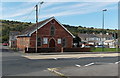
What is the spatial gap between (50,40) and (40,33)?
8.47 feet

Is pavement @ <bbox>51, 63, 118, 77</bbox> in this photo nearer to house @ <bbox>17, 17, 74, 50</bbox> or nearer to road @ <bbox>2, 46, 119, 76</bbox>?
road @ <bbox>2, 46, 119, 76</bbox>

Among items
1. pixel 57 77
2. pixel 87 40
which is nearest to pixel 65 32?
pixel 57 77

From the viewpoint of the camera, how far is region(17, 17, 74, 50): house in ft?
148

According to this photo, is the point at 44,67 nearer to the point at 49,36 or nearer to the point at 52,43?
the point at 49,36

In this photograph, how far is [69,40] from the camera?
159 ft

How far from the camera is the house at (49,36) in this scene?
4497cm

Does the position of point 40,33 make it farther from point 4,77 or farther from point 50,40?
point 4,77

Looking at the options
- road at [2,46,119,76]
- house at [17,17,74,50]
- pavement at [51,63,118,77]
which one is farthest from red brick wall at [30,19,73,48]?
pavement at [51,63,118,77]

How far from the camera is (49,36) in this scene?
46344 mm

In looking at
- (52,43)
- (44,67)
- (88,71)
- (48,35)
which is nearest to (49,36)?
(48,35)

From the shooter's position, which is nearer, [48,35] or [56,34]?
[48,35]

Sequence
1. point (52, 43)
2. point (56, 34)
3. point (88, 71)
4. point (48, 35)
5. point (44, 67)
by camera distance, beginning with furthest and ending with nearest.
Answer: point (56, 34)
point (52, 43)
point (48, 35)
point (44, 67)
point (88, 71)

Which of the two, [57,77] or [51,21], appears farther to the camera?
[51,21]

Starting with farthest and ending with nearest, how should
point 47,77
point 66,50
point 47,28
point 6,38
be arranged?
point 6,38 → point 47,28 → point 66,50 → point 47,77
